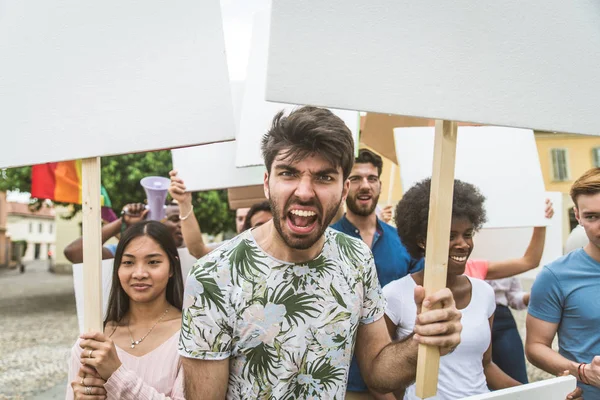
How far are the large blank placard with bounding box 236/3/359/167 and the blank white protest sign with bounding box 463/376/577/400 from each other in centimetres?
158

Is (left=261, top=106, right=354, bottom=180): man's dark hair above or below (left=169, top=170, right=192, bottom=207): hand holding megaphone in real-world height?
above

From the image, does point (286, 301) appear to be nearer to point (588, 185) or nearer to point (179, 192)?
point (588, 185)

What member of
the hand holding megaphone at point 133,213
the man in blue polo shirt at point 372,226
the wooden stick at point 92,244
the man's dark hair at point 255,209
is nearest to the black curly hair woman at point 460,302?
the man in blue polo shirt at point 372,226

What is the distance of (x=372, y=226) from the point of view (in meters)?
3.18

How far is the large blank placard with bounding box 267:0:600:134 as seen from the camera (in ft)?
3.75

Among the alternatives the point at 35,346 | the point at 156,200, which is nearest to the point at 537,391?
the point at 156,200

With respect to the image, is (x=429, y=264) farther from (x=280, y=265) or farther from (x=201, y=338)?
(x=201, y=338)

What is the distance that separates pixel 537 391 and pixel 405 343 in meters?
0.42

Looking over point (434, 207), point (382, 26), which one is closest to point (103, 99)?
point (382, 26)

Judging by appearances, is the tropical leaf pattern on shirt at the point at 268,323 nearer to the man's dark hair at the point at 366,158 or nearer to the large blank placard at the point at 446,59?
the large blank placard at the point at 446,59

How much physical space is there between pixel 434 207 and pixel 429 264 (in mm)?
156

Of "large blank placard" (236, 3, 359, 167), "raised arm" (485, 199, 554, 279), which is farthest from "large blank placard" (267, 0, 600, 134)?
"raised arm" (485, 199, 554, 279)

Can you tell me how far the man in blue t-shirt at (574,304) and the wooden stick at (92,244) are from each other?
1802 mm

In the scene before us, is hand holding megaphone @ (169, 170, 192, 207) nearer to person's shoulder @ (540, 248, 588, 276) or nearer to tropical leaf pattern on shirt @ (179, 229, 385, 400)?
tropical leaf pattern on shirt @ (179, 229, 385, 400)
